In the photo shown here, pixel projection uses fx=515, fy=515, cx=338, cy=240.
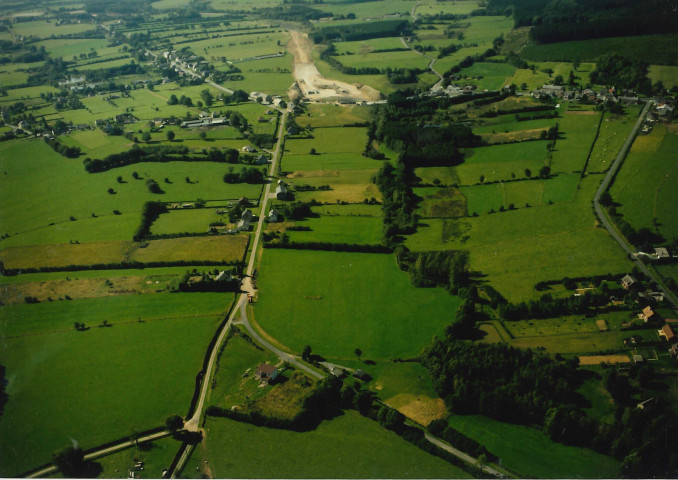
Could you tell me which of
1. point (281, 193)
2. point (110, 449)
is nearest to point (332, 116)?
point (281, 193)

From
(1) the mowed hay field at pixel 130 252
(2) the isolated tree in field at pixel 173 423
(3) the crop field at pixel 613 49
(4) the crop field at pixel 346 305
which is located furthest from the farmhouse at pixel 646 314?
(3) the crop field at pixel 613 49

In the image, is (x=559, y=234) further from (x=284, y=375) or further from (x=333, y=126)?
(x=333, y=126)

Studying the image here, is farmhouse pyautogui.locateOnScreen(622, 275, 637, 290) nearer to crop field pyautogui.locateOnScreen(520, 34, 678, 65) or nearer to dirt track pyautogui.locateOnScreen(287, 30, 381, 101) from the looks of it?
dirt track pyautogui.locateOnScreen(287, 30, 381, 101)

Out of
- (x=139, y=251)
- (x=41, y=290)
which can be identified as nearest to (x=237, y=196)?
(x=139, y=251)

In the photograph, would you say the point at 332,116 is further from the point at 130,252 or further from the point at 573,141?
the point at 130,252

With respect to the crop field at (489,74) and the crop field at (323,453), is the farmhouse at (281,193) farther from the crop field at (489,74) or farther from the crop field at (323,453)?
the crop field at (489,74)

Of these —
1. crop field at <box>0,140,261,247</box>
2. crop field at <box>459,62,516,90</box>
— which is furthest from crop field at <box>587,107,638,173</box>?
crop field at <box>0,140,261,247</box>
